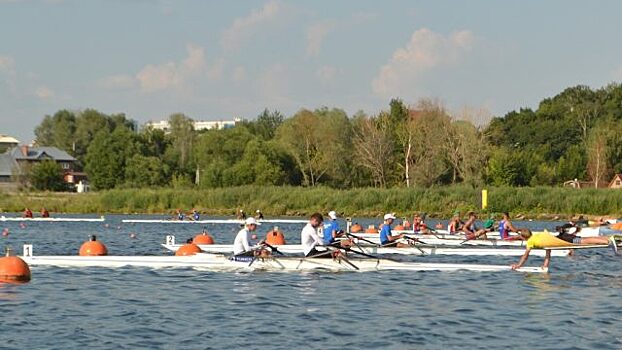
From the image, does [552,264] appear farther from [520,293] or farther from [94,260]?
[94,260]

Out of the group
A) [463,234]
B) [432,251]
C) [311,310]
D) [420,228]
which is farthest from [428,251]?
[311,310]

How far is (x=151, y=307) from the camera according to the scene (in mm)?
18375

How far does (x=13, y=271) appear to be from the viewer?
70.6ft

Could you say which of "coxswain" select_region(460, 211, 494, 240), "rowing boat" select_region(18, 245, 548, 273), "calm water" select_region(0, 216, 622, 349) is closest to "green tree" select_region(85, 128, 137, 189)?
"coxswain" select_region(460, 211, 494, 240)

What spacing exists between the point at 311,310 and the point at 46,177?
8474 centimetres

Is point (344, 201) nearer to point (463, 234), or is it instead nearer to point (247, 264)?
point (463, 234)

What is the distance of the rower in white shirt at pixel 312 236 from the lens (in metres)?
23.0

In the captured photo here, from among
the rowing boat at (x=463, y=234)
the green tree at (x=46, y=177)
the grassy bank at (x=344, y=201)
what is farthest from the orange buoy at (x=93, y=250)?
the green tree at (x=46, y=177)

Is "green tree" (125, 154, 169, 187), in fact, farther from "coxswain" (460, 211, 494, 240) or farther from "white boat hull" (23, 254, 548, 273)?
"white boat hull" (23, 254, 548, 273)

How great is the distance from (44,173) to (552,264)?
3128 inches

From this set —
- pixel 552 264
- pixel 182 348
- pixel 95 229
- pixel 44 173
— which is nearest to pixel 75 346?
pixel 182 348

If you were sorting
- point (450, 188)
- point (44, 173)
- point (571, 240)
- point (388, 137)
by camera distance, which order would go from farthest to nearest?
point (44, 173) < point (388, 137) < point (450, 188) < point (571, 240)

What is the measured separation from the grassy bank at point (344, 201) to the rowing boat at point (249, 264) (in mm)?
37207

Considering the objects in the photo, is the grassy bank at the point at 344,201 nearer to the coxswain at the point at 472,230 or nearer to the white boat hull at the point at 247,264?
the coxswain at the point at 472,230
